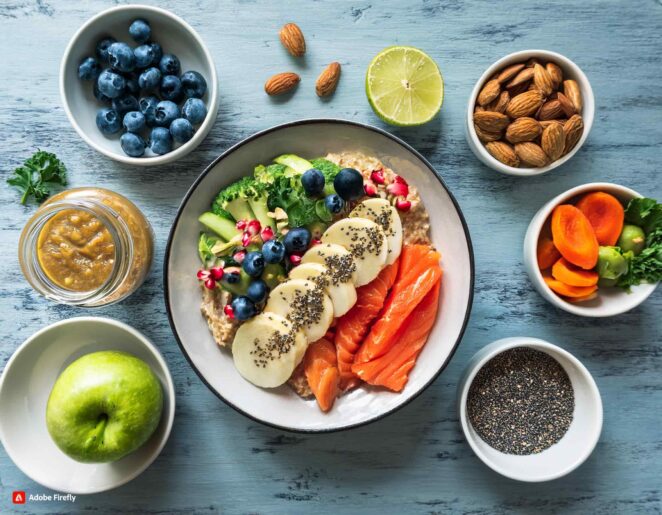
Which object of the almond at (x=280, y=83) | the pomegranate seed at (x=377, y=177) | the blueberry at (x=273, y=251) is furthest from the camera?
the almond at (x=280, y=83)

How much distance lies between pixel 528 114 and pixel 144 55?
1.14 metres

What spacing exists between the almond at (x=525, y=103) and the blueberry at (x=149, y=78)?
1044 millimetres

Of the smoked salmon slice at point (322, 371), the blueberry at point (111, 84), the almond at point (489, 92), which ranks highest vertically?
the blueberry at point (111, 84)

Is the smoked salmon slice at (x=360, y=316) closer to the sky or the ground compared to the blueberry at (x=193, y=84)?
closer to the ground

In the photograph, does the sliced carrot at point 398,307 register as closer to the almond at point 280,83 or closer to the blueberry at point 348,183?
the blueberry at point 348,183

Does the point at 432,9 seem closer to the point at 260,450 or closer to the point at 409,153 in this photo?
the point at 409,153

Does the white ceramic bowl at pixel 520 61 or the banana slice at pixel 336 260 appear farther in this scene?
the white ceramic bowl at pixel 520 61

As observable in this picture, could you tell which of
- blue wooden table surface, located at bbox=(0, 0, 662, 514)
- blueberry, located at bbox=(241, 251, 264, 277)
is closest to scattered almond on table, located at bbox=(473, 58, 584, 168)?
blue wooden table surface, located at bbox=(0, 0, 662, 514)

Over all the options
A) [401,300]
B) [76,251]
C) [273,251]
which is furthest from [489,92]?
[76,251]

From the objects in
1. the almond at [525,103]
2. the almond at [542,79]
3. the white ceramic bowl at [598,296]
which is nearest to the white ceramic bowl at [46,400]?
the white ceramic bowl at [598,296]

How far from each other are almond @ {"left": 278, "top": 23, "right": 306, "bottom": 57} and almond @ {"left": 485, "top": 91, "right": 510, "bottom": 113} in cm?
59

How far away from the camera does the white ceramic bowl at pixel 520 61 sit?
166 cm

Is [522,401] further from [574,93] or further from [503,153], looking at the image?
[574,93]

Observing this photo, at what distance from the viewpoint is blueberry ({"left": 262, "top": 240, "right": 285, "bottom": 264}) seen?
1479mm
